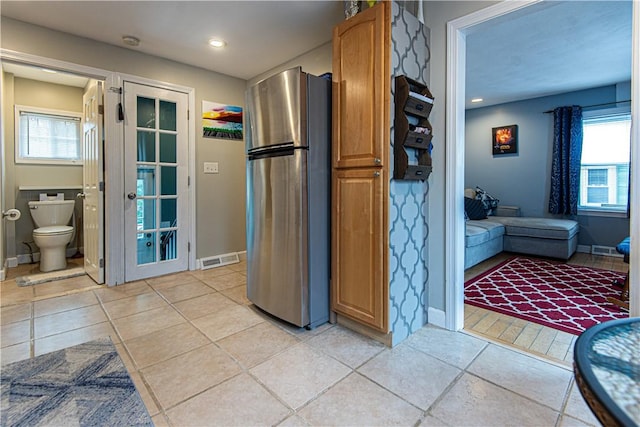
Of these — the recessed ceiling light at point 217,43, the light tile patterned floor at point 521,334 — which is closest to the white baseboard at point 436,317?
the light tile patterned floor at point 521,334

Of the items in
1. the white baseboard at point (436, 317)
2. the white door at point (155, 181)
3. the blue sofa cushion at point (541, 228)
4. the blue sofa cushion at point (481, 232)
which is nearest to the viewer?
the white baseboard at point (436, 317)

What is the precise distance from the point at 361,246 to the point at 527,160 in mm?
4681

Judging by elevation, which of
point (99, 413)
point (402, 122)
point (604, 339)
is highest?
point (402, 122)

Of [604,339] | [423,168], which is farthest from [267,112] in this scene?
[604,339]

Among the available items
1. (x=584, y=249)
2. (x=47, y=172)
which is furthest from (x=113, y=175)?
(x=584, y=249)

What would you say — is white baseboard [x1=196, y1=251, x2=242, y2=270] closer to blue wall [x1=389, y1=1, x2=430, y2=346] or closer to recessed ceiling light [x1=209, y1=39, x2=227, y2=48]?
recessed ceiling light [x1=209, y1=39, x2=227, y2=48]

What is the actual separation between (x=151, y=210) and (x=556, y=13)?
13.8 ft

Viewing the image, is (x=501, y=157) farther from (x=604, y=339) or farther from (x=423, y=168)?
(x=604, y=339)

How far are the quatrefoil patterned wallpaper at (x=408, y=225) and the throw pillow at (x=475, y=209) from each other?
298 cm

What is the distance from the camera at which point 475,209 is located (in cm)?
479

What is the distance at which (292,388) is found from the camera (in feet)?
5.00

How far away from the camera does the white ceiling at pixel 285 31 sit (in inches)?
94.6

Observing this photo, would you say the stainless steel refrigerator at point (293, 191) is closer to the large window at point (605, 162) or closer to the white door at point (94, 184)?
the white door at point (94, 184)

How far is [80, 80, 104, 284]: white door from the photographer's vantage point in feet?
10.0
